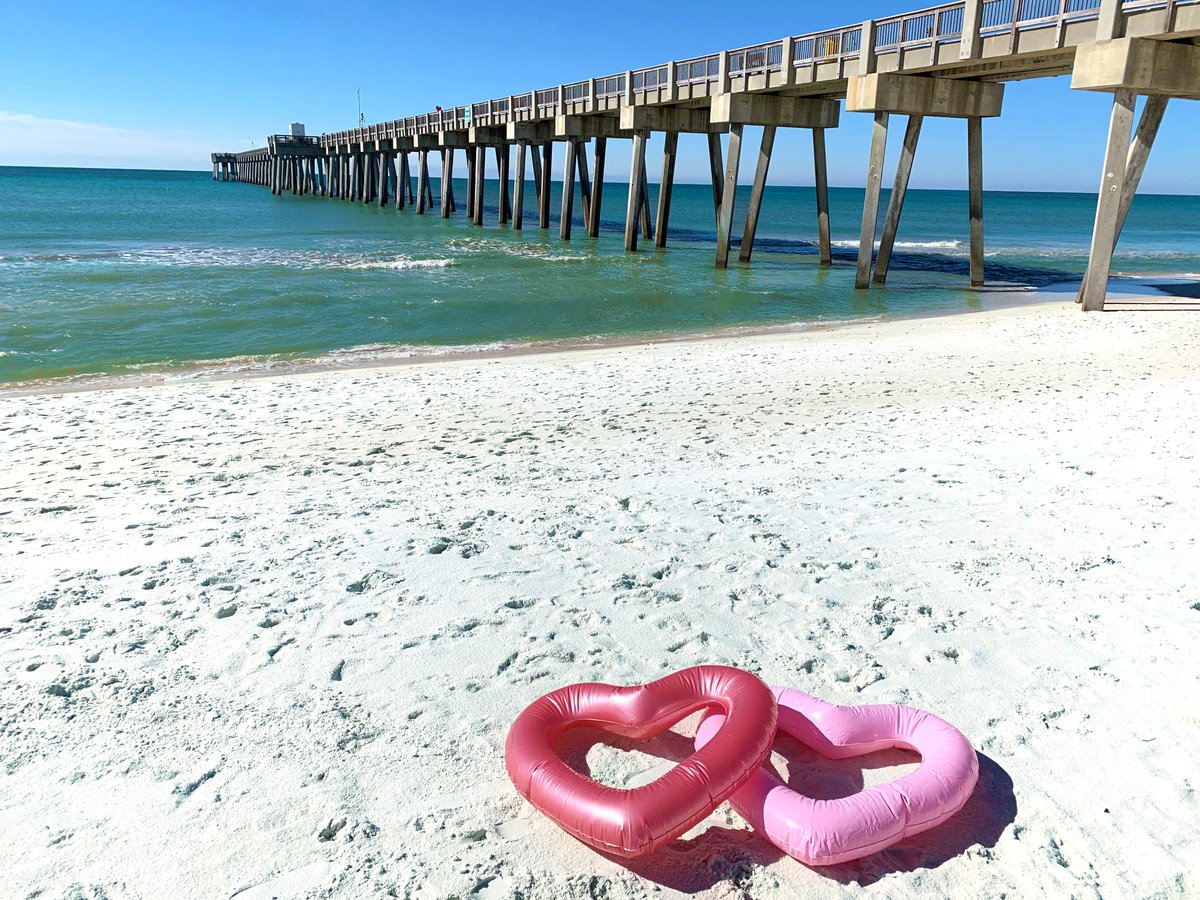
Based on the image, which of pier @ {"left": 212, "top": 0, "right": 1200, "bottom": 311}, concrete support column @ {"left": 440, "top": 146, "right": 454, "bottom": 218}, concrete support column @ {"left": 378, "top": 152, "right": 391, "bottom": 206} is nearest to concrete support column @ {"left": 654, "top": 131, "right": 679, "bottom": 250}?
pier @ {"left": 212, "top": 0, "right": 1200, "bottom": 311}

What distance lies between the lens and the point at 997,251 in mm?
34094

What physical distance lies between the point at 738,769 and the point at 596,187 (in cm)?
3322

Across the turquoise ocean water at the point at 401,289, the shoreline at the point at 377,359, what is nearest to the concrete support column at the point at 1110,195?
the shoreline at the point at 377,359

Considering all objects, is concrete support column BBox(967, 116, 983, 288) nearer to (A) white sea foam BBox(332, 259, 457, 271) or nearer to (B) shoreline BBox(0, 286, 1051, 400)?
(B) shoreline BBox(0, 286, 1051, 400)

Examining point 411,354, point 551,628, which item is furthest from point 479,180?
point 551,628

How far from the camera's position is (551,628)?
4.34 m

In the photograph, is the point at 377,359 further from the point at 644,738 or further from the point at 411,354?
the point at 644,738

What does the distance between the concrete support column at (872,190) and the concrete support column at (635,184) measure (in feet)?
31.9

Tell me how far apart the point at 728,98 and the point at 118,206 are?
54.3 m

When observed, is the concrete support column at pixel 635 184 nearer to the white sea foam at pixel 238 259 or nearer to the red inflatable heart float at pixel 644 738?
the white sea foam at pixel 238 259

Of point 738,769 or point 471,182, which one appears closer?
point 738,769

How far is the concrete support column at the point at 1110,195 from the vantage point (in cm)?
1314

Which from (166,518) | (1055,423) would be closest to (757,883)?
(166,518)

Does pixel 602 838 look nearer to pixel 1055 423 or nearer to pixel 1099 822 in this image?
pixel 1099 822
